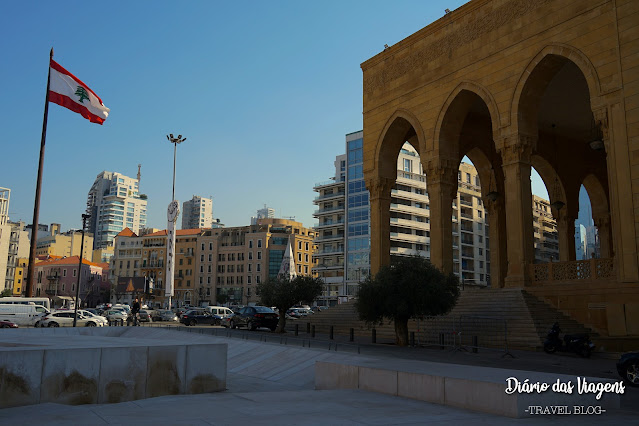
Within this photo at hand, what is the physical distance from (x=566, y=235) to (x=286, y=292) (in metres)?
17.5

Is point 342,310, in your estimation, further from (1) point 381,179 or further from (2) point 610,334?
(2) point 610,334

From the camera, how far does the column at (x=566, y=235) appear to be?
3297 cm

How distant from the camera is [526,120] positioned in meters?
23.5

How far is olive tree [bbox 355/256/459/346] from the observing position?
61.9 ft

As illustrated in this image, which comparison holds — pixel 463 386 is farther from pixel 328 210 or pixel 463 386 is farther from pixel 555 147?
pixel 328 210

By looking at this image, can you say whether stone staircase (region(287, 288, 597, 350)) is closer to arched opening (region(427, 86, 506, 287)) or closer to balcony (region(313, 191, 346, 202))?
arched opening (region(427, 86, 506, 287))

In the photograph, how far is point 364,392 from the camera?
8930 millimetres

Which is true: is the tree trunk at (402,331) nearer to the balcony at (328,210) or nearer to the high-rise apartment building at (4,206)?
the balcony at (328,210)

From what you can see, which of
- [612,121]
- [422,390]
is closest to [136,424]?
[422,390]

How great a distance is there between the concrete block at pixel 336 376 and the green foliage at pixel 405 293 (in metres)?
8.51

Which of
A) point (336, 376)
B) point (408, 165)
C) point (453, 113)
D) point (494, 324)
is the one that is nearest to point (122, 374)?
point (336, 376)

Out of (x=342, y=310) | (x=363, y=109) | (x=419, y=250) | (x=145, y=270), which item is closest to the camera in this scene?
(x=342, y=310)

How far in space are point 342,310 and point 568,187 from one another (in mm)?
16262

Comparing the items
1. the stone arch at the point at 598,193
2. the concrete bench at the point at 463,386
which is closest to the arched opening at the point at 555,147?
the stone arch at the point at 598,193
